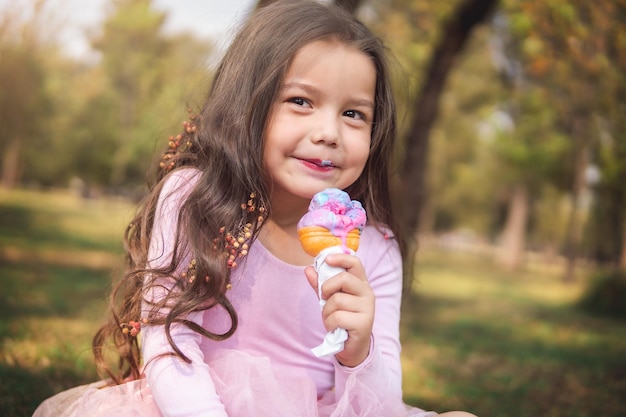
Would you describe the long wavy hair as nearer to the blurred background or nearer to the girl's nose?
the girl's nose

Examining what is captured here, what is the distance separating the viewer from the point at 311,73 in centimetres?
171

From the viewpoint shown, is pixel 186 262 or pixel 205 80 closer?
pixel 186 262

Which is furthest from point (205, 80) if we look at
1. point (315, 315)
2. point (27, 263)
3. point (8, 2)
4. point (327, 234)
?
point (27, 263)

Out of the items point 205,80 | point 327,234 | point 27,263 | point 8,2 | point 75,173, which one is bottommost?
point 27,263

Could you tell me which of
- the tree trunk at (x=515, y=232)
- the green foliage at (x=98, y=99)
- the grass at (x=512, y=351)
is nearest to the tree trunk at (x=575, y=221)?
the grass at (x=512, y=351)

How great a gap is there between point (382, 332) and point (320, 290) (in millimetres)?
497

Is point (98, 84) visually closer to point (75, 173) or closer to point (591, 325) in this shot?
point (75, 173)

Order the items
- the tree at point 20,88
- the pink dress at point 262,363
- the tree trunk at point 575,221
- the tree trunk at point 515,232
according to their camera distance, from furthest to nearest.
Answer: the tree trunk at point 515,232 → the tree trunk at point 575,221 → the tree at point 20,88 → the pink dress at point 262,363

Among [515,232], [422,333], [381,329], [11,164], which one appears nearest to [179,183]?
[381,329]

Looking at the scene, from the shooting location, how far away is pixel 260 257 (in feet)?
6.24

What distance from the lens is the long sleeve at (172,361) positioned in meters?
1.51

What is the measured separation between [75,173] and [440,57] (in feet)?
11.8

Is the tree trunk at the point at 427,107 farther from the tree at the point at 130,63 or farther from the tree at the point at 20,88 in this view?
the tree at the point at 20,88

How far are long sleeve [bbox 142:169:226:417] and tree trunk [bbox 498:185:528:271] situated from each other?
10431mm
